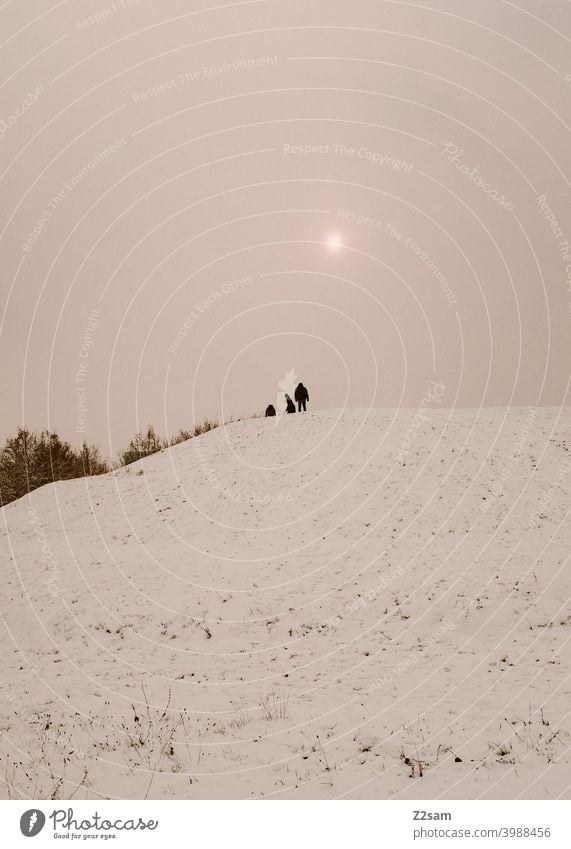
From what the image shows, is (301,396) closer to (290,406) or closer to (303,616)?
(290,406)

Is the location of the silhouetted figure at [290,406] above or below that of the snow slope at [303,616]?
above

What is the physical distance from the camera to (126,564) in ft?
65.7

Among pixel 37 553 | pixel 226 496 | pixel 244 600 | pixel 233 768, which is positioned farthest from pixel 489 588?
pixel 37 553

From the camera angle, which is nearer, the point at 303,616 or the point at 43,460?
the point at 303,616

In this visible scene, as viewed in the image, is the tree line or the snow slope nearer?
the snow slope

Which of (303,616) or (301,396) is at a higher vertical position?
(301,396)

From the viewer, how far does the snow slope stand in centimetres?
862

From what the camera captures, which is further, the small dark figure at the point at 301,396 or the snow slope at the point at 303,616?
the small dark figure at the point at 301,396

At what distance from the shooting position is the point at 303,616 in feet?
51.3

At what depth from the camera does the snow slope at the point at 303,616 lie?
339 inches

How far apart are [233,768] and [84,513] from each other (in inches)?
735

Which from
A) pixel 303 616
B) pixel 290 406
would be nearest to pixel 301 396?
pixel 290 406
